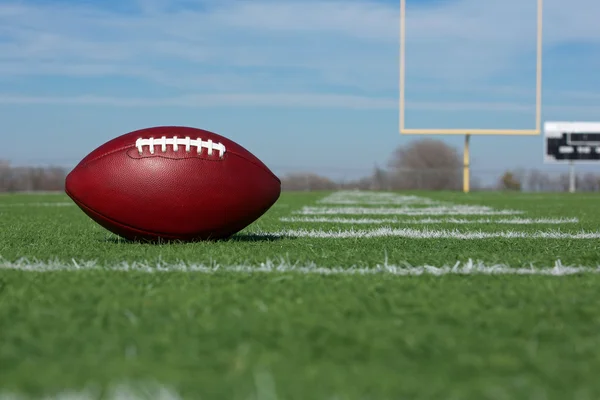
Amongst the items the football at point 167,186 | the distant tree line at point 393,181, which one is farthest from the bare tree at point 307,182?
the football at point 167,186

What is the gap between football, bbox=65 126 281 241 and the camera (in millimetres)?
3186

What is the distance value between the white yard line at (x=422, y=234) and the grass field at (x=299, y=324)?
870mm

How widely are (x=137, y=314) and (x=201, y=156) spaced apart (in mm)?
1647

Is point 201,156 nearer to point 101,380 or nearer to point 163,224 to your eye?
point 163,224

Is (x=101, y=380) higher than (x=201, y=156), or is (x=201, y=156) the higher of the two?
(x=201, y=156)

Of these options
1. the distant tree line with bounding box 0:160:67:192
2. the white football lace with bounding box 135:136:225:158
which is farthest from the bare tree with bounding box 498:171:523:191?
the white football lace with bounding box 135:136:225:158

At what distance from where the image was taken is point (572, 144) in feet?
82.7

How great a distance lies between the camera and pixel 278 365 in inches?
49.6

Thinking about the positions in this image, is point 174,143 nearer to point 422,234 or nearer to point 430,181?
point 422,234

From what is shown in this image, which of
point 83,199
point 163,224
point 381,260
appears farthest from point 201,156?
point 381,260

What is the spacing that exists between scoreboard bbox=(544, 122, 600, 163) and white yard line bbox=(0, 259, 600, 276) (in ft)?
78.7

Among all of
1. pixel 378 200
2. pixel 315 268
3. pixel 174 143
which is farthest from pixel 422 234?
pixel 378 200

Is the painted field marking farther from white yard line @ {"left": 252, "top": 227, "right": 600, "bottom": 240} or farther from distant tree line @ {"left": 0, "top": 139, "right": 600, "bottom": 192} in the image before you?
distant tree line @ {"left": 0, "top": 139, "right": 600, "bottom": 192}

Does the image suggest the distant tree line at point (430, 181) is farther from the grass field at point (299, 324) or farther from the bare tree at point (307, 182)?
the grass field at point (299, 324)
